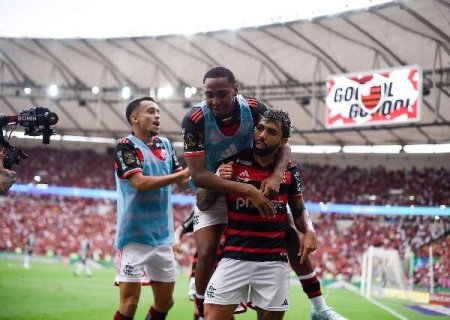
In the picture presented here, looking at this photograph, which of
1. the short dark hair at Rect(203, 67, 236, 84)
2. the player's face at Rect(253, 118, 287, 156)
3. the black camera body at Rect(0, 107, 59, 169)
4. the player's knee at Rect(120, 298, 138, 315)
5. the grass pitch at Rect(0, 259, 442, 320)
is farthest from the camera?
the grass pitch at Rect(0, 259, 442, 320)

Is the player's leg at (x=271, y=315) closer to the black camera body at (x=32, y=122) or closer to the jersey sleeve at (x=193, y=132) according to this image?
the jersey sleeve at (x=193, y=132)

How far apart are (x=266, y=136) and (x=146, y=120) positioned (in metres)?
1.52

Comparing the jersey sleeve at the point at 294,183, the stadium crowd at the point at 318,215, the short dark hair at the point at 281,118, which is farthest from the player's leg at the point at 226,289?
the stadium crowd at the point at 318,215

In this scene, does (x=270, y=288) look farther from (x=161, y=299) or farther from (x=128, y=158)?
(x=128, y=158)

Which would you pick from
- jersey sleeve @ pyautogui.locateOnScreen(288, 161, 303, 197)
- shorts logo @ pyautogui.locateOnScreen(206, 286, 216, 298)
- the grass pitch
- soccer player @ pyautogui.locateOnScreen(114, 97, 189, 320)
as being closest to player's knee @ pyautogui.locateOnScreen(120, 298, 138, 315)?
soccer player @ pyautogui.locateOnScreen(114, 97, 189, 320)

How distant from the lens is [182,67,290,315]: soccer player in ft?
11.6

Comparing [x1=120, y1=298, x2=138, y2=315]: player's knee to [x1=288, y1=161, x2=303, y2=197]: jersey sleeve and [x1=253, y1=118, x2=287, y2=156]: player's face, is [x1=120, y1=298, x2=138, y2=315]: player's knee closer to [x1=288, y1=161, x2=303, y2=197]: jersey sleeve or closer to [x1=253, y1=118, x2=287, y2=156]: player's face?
[x1=288, y1=161, x2=303, y2=197]: jersey sleeve

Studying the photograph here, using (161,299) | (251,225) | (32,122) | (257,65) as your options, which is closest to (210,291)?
(251,225)

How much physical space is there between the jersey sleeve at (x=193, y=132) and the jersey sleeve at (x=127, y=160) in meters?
0.84

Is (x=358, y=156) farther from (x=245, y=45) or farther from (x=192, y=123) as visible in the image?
(x=192, y=123)

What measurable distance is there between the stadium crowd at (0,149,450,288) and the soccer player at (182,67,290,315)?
13.6m

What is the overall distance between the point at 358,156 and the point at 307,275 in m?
23.8

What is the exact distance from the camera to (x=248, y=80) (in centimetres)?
2359

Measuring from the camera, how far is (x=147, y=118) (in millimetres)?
4805
